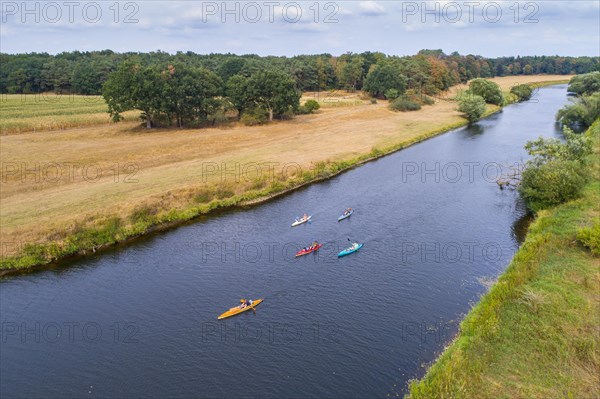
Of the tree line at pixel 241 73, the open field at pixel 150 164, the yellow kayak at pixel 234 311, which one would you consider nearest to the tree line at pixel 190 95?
the open field at pixel 150 164

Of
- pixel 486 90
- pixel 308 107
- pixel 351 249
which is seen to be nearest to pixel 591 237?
pixel 351 249

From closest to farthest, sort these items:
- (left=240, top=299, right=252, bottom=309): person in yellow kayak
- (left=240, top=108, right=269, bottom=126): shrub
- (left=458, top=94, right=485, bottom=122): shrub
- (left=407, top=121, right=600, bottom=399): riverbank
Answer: (left=407, top=121, right=600, bottom=399): riverbank, (left=240, top=299, right=252, bottom=309): person in yellow kayak, (left=240, top=108, right=269, bottom=126): shrub, (left=458, top=94, right=485, bottom=122): shrub

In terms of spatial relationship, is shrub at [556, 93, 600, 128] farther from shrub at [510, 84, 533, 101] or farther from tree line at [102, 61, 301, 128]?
shrub at [510, 84, 533, 101]

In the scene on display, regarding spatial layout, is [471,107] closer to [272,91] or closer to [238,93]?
[272,91]

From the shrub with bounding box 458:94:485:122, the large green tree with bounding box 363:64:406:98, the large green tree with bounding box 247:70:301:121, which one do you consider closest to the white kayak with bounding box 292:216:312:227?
the large green tree with bounding box 247:70:301:121

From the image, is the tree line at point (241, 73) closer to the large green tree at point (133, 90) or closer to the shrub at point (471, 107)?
the shrub at point (471, 107)
